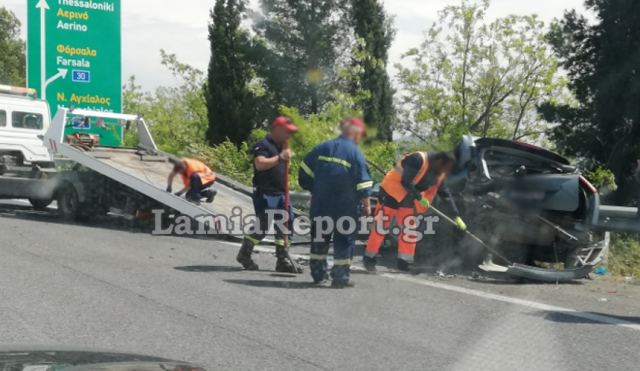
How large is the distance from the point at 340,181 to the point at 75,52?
11.4 metres

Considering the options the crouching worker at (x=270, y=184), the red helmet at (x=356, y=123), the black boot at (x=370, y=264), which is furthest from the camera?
the black boot at (x=370, y=264)

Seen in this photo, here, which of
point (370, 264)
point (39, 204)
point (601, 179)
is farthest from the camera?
point (601, 179)

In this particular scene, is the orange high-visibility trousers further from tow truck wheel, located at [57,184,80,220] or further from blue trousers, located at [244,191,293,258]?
tow truck wheel, located at [57,184,80,220]

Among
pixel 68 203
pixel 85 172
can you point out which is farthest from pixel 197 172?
pixel 68 203

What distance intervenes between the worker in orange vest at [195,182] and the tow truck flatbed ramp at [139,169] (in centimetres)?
14

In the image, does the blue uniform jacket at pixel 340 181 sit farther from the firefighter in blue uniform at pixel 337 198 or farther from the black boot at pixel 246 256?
the black boot at pixel 246 256

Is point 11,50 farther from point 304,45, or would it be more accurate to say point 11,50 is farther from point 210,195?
point 210,195

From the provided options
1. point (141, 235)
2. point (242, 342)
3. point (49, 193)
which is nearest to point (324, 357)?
point (242, 342)

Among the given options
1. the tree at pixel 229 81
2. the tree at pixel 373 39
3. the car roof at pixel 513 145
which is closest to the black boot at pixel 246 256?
the car roof at pixel 513 145

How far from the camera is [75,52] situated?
17.2 meters

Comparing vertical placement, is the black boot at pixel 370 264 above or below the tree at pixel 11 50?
below

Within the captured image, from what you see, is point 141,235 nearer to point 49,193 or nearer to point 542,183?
point 49,193

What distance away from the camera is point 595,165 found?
70.8 feet

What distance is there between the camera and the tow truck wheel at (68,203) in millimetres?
12742
